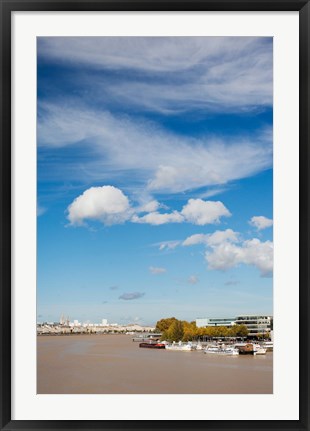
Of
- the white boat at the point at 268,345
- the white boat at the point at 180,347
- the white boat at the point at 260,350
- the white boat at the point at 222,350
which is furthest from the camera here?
the white boat at the point at 180,347

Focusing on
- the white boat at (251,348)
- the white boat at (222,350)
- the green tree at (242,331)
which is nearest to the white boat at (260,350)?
the white boat at (251,348)

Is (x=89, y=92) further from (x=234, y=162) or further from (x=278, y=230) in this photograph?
(x=278, y=230)

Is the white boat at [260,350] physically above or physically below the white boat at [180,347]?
above

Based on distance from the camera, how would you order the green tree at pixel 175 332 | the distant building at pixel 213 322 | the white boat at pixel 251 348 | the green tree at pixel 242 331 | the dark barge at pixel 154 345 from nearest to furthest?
the white boat at pixel 251 348
the green tree at pixel 242 331
the distant building at pixel 213 322
the green tree at pixel 175 332
the dark barge at pixel 154 345

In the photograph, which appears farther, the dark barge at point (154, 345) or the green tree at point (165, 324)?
the dark barge at point (154, 345)

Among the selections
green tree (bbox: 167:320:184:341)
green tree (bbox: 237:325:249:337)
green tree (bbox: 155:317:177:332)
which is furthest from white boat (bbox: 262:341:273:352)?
green tree (bbox: 167:320:184:341)

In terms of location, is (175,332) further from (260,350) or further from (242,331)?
(260,350)

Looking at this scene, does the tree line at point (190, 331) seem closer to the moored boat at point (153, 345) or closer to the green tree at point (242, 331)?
the green tree at point (242, 331)

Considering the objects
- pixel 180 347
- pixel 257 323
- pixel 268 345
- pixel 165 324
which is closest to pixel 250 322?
pixel 257 323
